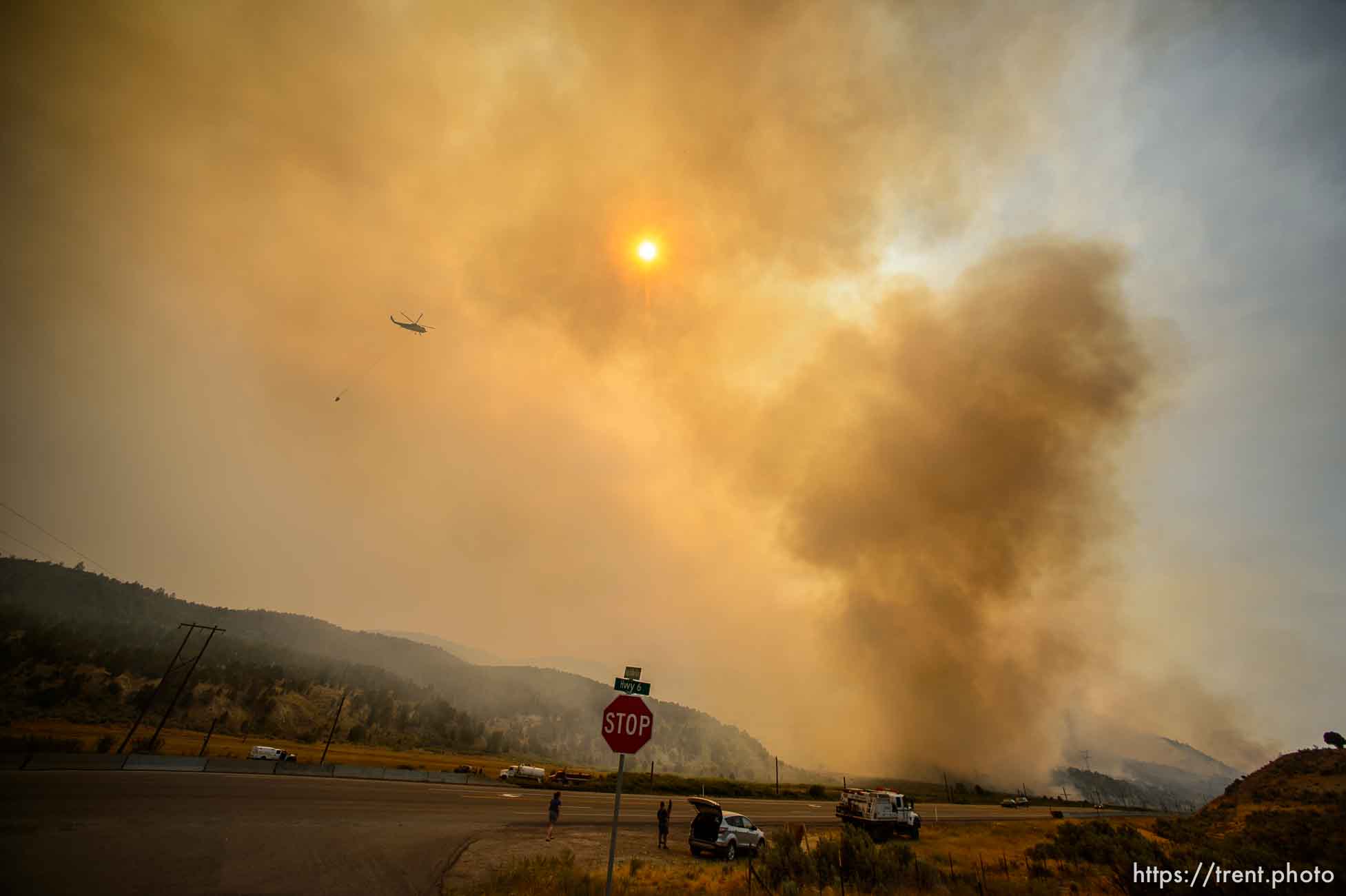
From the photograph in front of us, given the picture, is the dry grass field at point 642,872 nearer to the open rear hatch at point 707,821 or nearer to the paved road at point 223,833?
the open rear hatch at point 707,821

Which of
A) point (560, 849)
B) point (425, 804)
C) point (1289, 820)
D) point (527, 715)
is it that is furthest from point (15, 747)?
point (527, 715)

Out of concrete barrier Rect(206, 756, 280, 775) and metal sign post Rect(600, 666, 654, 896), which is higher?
metal sign post Rect(600, 666, 654, 896)

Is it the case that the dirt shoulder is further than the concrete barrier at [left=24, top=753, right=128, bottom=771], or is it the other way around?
the concrete barrier at [left=24, top=753, right=128, bottom=771]

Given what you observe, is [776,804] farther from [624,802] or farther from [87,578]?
[87,578]

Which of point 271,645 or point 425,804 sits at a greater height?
point 271,645

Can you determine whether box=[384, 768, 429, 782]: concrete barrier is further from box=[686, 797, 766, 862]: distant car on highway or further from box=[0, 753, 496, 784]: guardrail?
box=[686, 797, 766, 862]: distant car on highway

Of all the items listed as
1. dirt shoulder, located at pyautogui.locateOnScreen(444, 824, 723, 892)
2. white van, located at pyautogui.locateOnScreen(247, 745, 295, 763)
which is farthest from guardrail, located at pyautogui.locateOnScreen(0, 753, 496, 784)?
dirt shoulder, located at pyautogui.locateOnScreen(444, 824, 723, 892)

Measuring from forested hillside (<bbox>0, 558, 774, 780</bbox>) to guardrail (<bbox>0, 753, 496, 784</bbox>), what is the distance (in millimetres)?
48180

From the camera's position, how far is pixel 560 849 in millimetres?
17578

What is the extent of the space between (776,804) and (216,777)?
4148 cm

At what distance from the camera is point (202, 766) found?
103 ft

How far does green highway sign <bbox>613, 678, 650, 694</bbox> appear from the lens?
36.1 feet

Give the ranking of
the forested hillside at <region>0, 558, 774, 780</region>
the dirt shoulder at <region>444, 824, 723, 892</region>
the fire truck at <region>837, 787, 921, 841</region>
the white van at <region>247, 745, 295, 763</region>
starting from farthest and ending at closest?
the forested hillside at <region>0, 558, 774, 780</region> → the white van at <region>247, 745, 295, 763</region> → the fire truck at <region>837, 787, 921, 841</region> → the dirt shoulder at <region>444, 824, 723, 892</region>

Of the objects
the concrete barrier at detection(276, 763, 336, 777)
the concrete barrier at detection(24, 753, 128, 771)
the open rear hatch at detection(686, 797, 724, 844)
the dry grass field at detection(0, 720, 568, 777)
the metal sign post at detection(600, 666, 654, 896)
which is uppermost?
the metal sign post at detection(600, 666, 654, 896)
